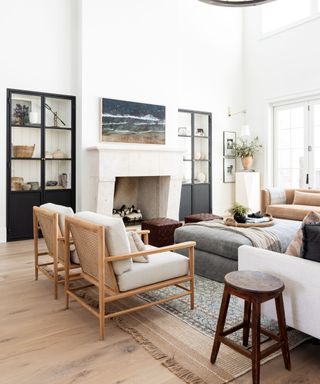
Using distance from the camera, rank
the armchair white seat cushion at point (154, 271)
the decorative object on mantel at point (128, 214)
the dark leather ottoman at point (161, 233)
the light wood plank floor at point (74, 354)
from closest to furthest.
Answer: the light wood plank floor at point (74, 354)
the armchair white seat cushion at point (154, 271)
the dark leather ottoman at point (161, 233)
the decorative object on mantel at point (128, 214)

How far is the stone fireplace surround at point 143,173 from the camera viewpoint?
18.9ft

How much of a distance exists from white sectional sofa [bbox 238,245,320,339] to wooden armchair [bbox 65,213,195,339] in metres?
0.73

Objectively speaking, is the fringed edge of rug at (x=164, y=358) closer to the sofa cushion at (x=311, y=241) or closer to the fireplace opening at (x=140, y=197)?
the sofa cushion at (x=311, y=241)

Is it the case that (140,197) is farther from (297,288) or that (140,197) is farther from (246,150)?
(297,288)

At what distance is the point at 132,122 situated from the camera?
6.39m

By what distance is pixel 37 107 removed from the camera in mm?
5730

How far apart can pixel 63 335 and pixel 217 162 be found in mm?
6254

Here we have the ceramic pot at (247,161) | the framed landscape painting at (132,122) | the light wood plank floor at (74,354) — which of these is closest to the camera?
the light wood plank floor at (74,354)

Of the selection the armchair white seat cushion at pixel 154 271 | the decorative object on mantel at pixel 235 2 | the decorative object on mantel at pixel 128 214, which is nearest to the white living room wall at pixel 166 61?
the decorative object on mantel at pixel 128 214

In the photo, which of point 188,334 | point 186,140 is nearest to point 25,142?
point 186,140

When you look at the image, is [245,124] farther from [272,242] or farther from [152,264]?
[152,264]

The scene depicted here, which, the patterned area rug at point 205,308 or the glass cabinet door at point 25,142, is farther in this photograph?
the glass cabinet door at point 25,142

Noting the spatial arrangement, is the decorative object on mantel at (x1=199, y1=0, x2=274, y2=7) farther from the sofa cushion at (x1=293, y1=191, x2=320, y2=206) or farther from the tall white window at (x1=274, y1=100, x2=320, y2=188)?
the tall white window at (x1=274, y1=100, x2=320, y2=188)

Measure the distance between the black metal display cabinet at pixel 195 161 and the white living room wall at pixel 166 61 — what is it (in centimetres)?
20
